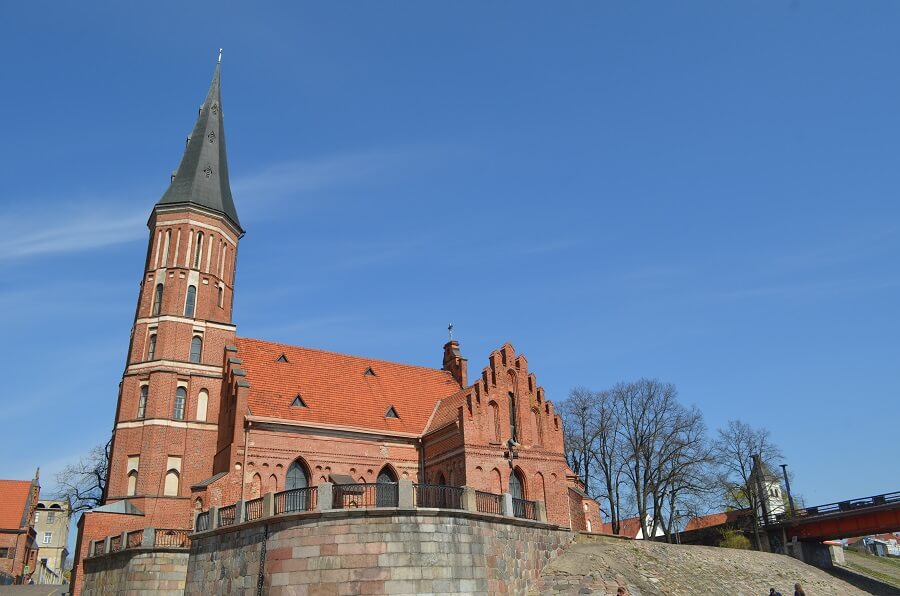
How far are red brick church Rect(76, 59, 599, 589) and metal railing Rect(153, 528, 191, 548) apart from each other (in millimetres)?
1859

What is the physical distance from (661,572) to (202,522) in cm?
1819

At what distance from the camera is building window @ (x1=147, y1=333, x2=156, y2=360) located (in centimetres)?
3500

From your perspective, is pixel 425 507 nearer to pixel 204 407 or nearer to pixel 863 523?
pixel 204 407

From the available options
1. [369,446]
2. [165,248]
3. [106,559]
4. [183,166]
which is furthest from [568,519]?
[183,166]

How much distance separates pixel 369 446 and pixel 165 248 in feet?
51.1

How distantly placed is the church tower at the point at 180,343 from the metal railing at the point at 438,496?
14.0 metres

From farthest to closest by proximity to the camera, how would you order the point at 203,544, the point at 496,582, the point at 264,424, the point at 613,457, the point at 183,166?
the point at 613,457, the point at 183,166, the point at 264,424, the point at 203,544, the point at 496,582

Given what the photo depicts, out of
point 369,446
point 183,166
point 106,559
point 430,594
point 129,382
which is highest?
point 183,166

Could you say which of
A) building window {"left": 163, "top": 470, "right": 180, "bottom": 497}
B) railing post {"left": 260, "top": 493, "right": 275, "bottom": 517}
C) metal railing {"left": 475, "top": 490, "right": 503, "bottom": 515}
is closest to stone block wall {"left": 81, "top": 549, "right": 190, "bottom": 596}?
building window {"left": 163, "top": 470, "right": 180, "bottom": 497}

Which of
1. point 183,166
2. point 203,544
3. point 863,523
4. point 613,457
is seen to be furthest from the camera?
point 613,457

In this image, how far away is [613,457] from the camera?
168 feet

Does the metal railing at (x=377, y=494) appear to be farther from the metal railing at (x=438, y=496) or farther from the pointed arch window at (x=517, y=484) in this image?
the pointed arch window at (x=517, y=484)

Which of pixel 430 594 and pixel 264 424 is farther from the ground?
pixel 264 424

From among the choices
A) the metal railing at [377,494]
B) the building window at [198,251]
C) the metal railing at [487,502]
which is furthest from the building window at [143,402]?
the metal railing at [487,502]
